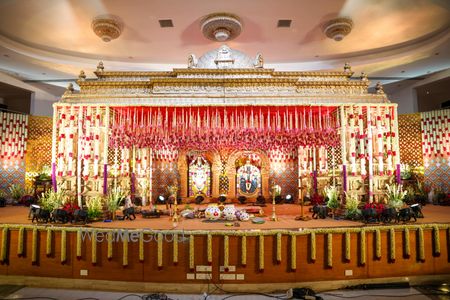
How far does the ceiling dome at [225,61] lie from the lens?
7.23 meters

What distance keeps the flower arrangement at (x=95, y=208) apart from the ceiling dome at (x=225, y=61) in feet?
14.2

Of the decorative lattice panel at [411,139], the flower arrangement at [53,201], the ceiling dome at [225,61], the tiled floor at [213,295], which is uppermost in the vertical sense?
the ceiling dome at [225,61]

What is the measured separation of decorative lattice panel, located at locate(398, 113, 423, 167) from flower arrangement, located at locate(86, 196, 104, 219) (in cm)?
1139

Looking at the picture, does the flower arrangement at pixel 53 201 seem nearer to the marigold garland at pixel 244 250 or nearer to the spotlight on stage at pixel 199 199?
the marigold garland at pixel 244 250

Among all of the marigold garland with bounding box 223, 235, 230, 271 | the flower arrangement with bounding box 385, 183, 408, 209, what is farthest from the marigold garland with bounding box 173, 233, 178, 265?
the flower arrangement with bounding box 385, 183, 408, 209

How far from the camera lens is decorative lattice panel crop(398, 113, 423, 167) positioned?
35.0 ft

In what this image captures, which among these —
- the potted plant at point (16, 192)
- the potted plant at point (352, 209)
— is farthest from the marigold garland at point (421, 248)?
the potted plant at point (16, 192)

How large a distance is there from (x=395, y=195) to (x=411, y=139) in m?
6.32

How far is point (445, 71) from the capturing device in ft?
33.0

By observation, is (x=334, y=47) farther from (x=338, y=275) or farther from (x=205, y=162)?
(x=338, y=275)

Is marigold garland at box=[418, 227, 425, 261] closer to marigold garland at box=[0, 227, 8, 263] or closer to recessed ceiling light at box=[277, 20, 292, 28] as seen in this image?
recessed ceiling light at box=[277, 20, 292, 28]

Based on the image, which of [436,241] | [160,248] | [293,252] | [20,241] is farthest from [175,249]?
[436,241]

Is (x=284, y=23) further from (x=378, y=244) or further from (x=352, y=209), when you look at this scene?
(x=378, y=244)

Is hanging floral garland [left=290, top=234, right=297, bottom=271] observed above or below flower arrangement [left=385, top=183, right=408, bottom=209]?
below
